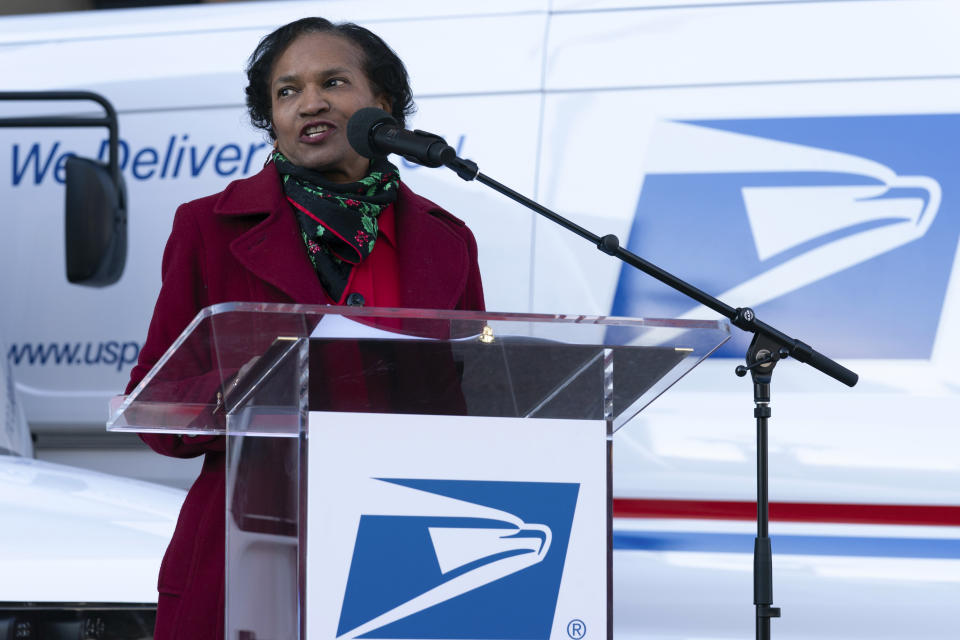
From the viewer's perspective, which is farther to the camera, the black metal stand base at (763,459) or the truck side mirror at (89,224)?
the truck side mirror at (89,224)

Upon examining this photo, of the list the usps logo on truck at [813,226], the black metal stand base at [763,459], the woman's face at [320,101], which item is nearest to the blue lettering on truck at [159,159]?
the usps logo on truck at [813,226]

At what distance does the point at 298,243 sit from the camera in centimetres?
196

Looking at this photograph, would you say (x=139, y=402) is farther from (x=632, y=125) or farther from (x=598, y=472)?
(x=632, y=125)

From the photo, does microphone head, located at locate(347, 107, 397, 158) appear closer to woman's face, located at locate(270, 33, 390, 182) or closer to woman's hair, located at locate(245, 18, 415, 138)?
woman's face, located at locate(270, 33, 390, 182)

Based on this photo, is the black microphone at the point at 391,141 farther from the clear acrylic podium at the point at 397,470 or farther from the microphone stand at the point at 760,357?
the clear acrylic podium at the point at 397,470

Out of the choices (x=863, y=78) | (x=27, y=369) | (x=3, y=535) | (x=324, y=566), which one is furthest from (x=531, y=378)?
(x=27, y=369)

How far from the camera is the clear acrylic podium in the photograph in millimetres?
1508

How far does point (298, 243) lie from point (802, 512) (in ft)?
6.38

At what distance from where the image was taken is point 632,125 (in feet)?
12.0

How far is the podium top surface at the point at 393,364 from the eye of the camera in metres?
1.53

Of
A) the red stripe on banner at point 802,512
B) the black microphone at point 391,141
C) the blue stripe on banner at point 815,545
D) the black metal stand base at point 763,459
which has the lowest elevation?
the black metal stand base at point 763,459

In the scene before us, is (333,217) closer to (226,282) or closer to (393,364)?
(226,282)

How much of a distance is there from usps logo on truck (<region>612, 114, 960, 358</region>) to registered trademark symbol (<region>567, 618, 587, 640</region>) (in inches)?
82.5

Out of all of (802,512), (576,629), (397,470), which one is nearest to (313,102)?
(397,470)
